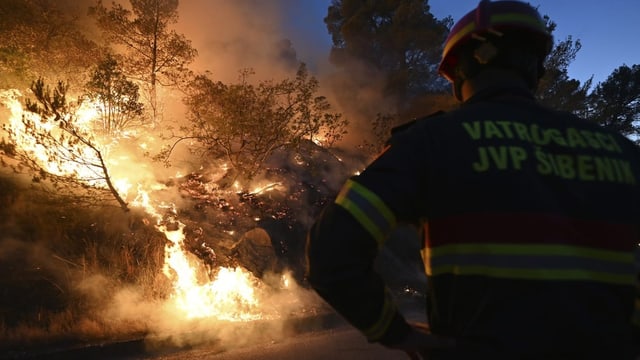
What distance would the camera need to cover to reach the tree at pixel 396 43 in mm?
21219

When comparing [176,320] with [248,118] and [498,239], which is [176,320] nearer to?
[248,118]

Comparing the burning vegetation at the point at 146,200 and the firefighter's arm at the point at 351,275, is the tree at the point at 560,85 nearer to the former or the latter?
the burning vegetation at the point at 146,200

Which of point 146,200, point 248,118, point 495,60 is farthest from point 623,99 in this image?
point 495,60

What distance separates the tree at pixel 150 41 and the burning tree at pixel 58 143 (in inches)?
99.9

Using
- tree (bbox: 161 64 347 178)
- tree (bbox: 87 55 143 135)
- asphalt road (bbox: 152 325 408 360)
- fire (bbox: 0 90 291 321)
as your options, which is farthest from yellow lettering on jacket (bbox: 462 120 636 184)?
tree (bbox: 161 64 347 178)

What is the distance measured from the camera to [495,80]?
5.15 ft

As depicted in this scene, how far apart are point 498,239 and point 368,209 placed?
0.36 m

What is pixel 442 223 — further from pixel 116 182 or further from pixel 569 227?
pixel 116 182

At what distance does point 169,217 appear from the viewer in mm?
9602

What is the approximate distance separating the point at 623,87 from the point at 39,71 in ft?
72.4

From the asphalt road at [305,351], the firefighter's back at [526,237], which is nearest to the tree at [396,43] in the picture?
the asphalt road at [305,351]

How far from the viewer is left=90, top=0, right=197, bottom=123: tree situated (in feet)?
35.7

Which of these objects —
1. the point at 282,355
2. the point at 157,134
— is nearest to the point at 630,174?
the point at 282,355

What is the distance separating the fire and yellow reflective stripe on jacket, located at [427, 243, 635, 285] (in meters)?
6.79
